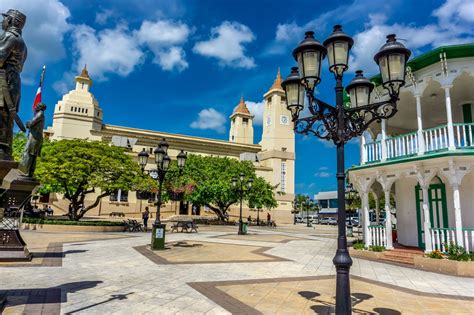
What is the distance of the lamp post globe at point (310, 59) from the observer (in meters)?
5.07

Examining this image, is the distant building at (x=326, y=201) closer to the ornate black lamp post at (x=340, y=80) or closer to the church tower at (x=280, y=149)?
the church tower at (x=280, y=149)

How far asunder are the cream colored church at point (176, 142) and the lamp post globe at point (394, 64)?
3896cm

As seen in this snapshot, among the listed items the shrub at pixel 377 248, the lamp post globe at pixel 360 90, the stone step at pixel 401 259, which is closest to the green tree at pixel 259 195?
the shrub at pixel 377 248

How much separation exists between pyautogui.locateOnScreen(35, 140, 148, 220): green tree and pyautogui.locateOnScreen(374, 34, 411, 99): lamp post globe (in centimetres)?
1769

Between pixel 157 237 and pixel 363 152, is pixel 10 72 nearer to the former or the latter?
pixel 157 237

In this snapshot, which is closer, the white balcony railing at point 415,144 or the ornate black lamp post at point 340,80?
the ornate black lamp post at point 340,80

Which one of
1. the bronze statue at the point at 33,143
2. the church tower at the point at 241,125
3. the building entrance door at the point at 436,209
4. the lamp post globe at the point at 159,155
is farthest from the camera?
the church tower at the point at 241,125

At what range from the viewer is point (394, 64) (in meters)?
4.94

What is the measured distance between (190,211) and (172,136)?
39.5 ft

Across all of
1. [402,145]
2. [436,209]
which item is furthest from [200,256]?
[436,209]

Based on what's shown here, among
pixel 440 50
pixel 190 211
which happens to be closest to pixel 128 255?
pixel 440 50

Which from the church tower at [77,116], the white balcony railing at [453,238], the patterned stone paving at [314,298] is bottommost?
the patterned stone paving at [314,298]

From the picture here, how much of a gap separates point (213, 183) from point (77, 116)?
76.9 ft

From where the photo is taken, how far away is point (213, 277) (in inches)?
313
